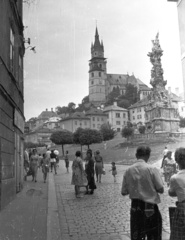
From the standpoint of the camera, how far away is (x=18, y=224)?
22.1 ft

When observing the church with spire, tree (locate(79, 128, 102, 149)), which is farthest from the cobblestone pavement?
the church with spire

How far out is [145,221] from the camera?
396 cm

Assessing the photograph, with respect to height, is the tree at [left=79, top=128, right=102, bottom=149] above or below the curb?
above

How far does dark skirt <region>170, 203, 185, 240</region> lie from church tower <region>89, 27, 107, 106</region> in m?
131

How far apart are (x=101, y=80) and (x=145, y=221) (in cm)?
14043

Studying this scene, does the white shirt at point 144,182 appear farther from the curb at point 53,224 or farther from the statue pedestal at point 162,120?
the statue pedestal at point 162,120

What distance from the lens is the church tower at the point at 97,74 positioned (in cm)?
14025

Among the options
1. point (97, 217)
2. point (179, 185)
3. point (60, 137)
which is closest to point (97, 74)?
point (60, 137)

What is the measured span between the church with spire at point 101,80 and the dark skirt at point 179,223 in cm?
13014

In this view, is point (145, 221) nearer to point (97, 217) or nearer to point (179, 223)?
point (179, 223)

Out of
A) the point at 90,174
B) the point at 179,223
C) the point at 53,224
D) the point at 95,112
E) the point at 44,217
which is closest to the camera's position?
the point at 179,223

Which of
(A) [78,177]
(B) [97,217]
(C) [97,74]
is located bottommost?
(B) [97,217]

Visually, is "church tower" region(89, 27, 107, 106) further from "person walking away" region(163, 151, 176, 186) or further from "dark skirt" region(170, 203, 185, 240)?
"dark skirt" region(170, 203, 185, 240)

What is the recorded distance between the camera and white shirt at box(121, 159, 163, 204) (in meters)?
3.99
